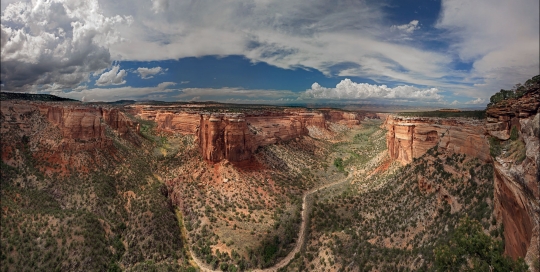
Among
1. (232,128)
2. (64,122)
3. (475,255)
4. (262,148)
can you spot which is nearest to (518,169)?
(475,255)

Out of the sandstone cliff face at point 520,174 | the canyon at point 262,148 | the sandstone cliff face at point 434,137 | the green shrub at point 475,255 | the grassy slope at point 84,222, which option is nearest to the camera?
the sandstone cliff face at point 520,174

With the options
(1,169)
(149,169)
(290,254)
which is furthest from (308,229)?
(1,169)

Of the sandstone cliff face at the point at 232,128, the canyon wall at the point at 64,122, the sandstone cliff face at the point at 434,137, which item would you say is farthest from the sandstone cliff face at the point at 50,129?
the sandstone cliff face at the point at 434,137

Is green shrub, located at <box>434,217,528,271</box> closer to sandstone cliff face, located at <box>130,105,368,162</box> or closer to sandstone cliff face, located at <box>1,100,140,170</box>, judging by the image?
sandstone cliff face, located at <box>130,105,368,162</box>

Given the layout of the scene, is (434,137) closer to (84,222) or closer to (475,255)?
(475,255)

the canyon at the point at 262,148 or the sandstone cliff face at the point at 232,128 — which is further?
the sandstone cliff face at the point at 232,128

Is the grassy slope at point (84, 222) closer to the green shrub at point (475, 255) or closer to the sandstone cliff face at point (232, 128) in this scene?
the sandstone cliff face at point (232, 128)

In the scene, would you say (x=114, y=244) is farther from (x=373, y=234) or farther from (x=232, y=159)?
(x=373, y=234)
